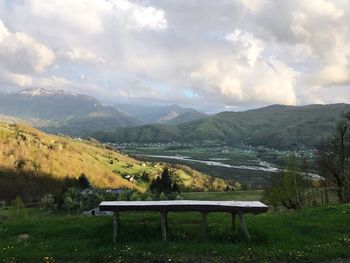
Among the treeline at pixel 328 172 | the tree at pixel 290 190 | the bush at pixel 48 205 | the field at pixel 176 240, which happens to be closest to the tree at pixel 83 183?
the bush at pixel 48 205

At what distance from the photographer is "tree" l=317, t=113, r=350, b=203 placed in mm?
60237

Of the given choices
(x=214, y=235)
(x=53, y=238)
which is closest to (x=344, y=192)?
(x=214, y=235)

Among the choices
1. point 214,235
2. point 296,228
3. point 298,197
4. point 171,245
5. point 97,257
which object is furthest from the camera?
point 298,197

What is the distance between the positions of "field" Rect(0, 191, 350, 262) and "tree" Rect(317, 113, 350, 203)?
34.8m

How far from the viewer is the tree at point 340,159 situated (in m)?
60.2

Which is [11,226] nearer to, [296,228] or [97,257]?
[97,257]

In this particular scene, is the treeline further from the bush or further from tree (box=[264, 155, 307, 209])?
the bush

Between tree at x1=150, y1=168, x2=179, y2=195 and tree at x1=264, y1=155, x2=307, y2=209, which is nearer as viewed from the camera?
tree at x1=264, y1=155, x2=307, y2=209

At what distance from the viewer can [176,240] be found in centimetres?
2234

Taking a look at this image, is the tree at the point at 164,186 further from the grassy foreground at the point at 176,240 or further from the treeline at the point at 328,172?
→ the grassy foreground at the point at 176,240

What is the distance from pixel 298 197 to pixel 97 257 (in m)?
52.3

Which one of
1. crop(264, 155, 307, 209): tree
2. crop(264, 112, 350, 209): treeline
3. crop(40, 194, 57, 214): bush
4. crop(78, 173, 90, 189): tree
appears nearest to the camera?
crop(264, 112, 350, 209): treeline

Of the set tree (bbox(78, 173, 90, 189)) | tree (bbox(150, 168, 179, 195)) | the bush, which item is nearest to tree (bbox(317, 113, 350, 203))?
tree (bbox(150, 168, 179, 195))

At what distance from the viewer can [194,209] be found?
72.3 ft
